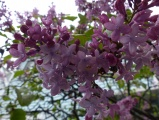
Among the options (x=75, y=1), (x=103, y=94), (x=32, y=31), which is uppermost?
(x=75, y=1)

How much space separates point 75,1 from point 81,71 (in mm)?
1241

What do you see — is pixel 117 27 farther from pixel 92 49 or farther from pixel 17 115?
pixel 17 115

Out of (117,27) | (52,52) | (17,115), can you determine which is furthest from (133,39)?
(17,115)

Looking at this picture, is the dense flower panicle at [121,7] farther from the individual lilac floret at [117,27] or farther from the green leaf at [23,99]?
the green leaf at [23,99]

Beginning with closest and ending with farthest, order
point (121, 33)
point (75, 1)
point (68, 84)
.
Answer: point (121, 33)
point (68, 84)
point (75, 1)

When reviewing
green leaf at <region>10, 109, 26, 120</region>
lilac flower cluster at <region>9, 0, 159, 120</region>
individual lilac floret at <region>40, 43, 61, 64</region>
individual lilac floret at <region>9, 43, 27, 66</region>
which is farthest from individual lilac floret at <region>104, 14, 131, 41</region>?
green leaf at <region>10, 109, 26, 120</region>

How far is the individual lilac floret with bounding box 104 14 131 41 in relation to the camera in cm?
68

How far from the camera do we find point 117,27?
2.22 feet

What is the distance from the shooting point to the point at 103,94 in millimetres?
836

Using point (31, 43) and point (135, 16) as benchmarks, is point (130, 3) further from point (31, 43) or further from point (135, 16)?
point (31, 43)

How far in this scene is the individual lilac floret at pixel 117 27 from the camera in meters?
0.68

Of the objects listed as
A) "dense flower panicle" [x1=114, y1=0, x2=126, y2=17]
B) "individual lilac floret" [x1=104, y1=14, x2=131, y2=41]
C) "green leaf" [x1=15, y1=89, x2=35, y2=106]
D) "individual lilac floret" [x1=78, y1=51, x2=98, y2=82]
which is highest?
"dense flower panicle" [x1=114, y1=0, x2=126, y2=17]

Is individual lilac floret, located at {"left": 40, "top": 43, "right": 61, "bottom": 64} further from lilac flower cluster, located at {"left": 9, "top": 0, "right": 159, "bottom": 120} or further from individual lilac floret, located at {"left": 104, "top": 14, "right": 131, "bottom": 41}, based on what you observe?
individual lilac floret, located at {"left": 104, "top": 14, "right": 131, "bottom": 41}

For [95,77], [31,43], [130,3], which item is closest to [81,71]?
[95,77]
